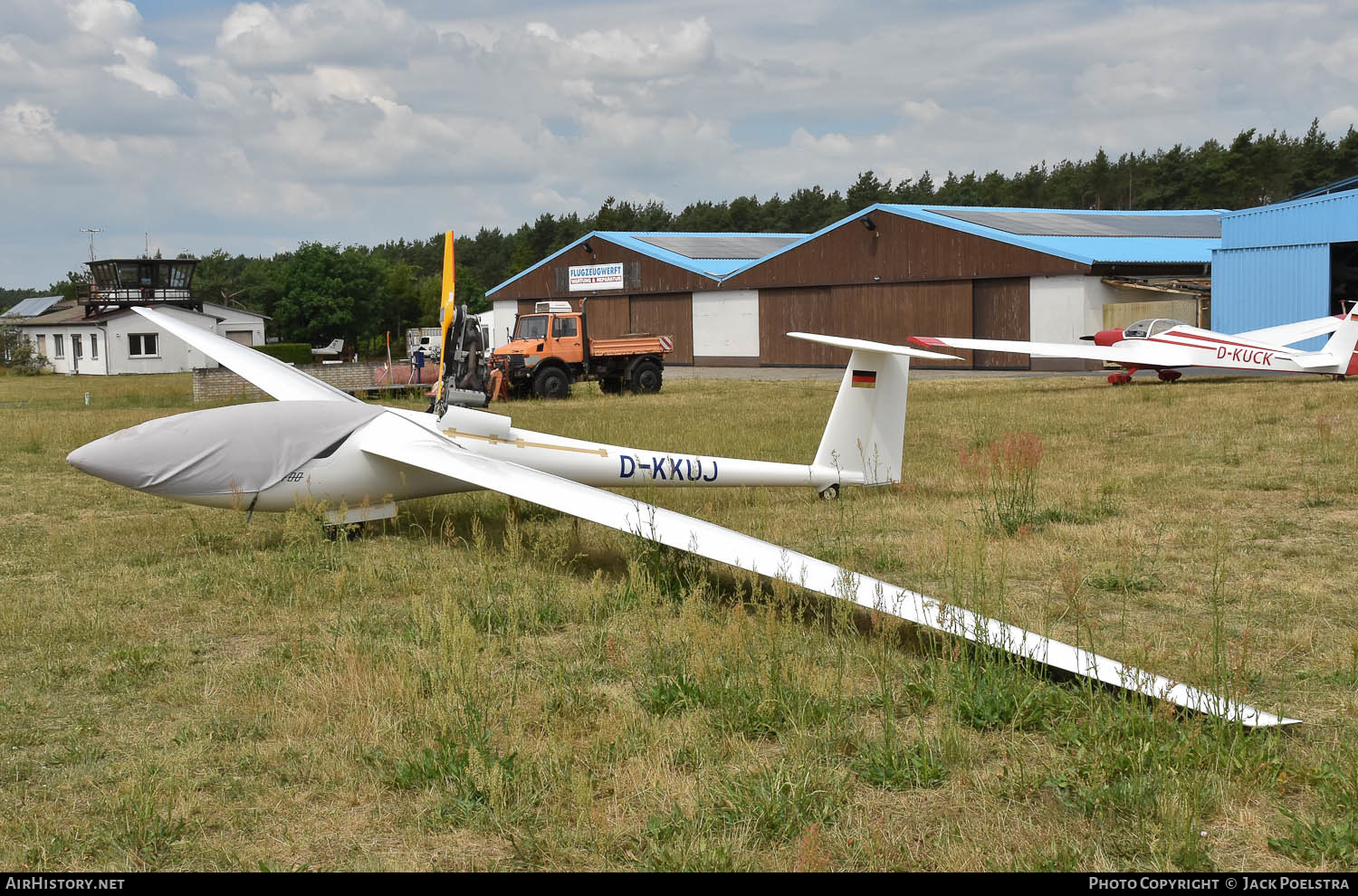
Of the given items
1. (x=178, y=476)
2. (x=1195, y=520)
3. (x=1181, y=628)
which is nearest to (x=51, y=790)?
(x=178, y=476)

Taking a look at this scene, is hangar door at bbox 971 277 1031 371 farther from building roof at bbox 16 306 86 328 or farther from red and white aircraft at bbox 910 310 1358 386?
building roof at bbox 16 306 86 328

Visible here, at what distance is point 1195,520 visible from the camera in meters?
8.62

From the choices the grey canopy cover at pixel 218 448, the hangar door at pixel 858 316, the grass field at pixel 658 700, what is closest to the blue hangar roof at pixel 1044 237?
the hangar door at pixel 858 316

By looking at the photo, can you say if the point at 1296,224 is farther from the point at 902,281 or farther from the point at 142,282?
the point at 142,282

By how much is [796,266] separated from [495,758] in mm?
36466

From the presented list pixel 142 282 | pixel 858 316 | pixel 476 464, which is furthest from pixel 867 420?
pixel 142 282

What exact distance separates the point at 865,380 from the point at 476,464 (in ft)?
Result: 12.2

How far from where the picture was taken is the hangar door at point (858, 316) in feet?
112

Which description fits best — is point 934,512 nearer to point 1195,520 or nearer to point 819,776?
point 1195,520

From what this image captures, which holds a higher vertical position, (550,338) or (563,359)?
(550,338)

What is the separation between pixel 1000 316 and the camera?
32906 millimetres

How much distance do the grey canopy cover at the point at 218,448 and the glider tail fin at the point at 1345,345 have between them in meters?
21.0

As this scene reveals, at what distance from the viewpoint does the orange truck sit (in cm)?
2528

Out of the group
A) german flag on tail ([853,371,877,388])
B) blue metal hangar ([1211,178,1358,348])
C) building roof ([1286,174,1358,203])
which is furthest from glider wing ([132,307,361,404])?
building roof ([1286,174,1358,203])
